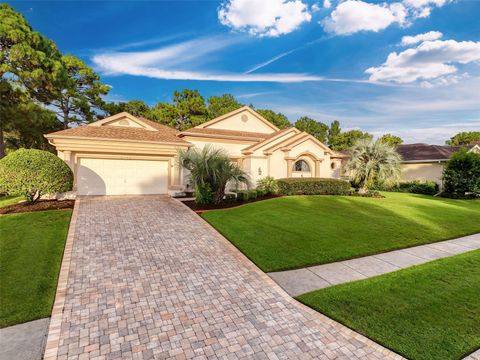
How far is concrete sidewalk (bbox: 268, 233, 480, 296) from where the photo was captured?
214 inches

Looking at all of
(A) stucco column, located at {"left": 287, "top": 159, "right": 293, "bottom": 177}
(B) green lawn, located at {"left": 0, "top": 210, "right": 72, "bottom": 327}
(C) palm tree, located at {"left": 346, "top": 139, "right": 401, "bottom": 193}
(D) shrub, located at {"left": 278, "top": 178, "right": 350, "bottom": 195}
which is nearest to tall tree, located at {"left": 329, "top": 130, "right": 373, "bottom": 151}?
(C) palm tree, located at {"left": 346, "top": 139, "right": 401, "bottom": 193}

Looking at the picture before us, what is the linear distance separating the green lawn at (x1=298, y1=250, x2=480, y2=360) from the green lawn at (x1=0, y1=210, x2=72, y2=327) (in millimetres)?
5243

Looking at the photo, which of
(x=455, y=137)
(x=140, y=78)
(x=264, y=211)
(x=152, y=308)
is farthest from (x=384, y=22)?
(x=455, y=137)

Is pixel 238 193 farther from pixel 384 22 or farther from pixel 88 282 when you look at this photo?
pixel 384 22

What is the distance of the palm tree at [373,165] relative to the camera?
17516 millimetres

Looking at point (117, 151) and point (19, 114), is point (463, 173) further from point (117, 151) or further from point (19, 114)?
point (19, 114)

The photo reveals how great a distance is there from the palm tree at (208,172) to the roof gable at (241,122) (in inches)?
318

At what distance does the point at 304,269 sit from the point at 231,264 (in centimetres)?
194

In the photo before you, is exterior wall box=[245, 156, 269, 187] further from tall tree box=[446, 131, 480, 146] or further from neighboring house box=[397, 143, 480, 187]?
tall tree box=[446, 131, 480, 146]

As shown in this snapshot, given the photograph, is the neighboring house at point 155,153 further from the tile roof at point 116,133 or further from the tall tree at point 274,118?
the tall tree at point 274,118

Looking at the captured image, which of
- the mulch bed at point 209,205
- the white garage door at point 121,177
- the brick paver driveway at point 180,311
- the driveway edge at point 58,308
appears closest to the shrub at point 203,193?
the mulch bed at point 209,205

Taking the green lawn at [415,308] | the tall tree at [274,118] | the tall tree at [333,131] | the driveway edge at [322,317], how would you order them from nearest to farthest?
1. the driveway edge at [322,317]
2. the green lawn at [415,308]
3. the tall tree at [274,118]
4. the tall tree at [333,131]

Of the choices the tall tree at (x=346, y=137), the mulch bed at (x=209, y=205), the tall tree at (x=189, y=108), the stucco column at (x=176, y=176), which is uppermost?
the tall tree at (x=189, y=108)

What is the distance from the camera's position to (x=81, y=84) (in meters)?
23.6
